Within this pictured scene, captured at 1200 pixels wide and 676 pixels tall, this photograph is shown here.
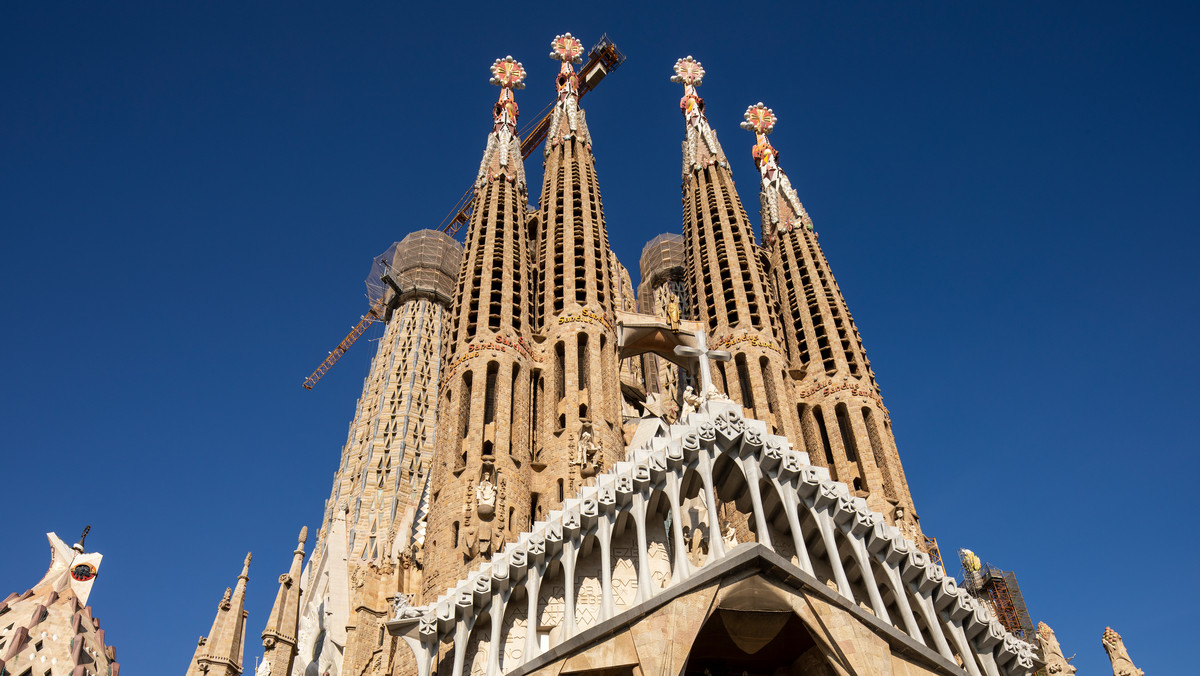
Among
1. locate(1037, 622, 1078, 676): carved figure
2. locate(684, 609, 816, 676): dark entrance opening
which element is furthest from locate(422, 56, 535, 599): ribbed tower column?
locate(1037, 622, 1078, 676): carved figure

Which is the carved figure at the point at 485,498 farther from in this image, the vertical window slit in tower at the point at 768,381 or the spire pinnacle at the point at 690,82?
the spire pinnacle at the point at 690,82

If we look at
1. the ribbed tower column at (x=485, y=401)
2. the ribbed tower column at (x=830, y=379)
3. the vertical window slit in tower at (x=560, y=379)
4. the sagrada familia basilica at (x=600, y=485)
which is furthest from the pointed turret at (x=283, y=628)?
the ribbed tower column at (x=830, y=379)

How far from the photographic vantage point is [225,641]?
24859 mm

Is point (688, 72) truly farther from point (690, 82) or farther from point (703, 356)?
point (703, 356)

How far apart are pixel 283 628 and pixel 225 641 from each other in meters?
2.64

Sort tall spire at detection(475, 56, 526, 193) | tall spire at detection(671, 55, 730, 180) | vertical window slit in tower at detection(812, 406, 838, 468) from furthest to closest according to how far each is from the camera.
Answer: tall spire at detection(671, 55, 730, 180)
tall spire at detection(475, 56, 526, 193)
vertical window slit in tower at detection(812, 406, 838, 468)

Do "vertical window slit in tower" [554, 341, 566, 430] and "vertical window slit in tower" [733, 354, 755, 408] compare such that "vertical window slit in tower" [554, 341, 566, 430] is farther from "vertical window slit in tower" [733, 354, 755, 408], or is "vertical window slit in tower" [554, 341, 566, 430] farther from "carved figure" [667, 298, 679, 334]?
"vertical window slit in tower" [733, 354, 755, 408]

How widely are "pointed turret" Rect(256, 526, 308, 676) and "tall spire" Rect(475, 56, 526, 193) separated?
14192 mm

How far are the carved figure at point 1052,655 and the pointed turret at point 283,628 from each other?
18.9 m

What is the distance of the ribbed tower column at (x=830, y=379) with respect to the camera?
89.1 ft

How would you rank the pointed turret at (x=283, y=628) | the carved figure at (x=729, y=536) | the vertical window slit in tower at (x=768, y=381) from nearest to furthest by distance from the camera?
the carved figure at (x=729, y=536) → the pointed turret at (x=283, y=628) → the vertical window slit in tower at (x=768, y=381)

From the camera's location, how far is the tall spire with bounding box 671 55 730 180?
3875 cm

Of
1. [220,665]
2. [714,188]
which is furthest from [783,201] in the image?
[220,665]

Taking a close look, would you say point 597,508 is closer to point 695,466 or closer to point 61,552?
point 695,466
